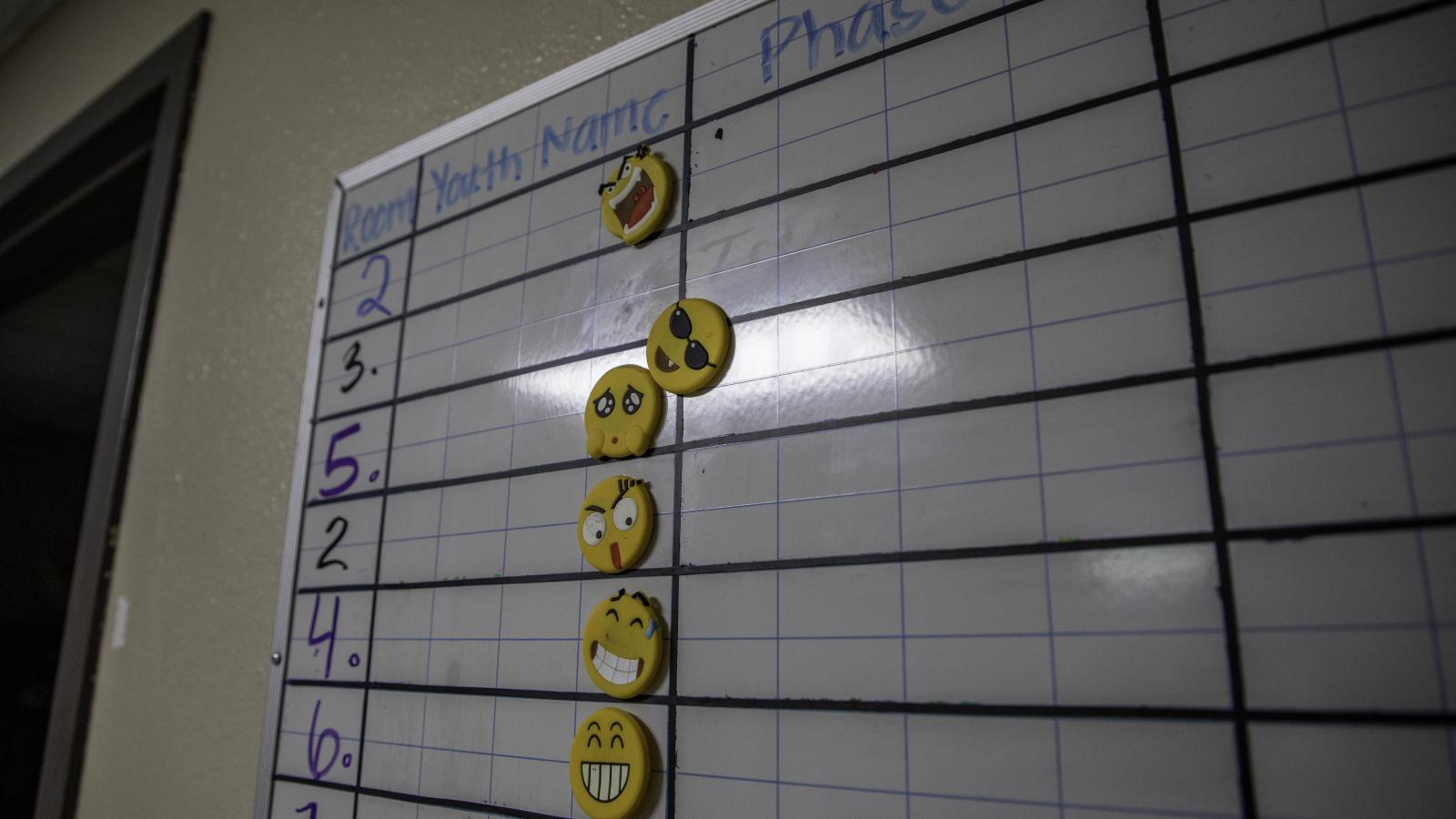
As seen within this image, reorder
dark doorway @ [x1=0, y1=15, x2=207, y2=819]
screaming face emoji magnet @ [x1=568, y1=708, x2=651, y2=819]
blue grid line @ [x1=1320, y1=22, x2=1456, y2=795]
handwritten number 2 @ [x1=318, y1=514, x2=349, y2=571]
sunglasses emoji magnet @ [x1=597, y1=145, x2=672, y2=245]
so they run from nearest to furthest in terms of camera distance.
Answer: blue grid line @ [x1=1320, y1=22, x2=1456, y2=795] < screaming face emoji magnet @ [x1=568, y1=708, x2=651, y2=819] < sunglasses emoji magnet @ [x1=597, y1=145, x2=672, y2=245] < handwritten number 2 @ [x1=318, y1=514, x2=349, y2=571] < dark doorway @ [x1=0, y1=15, x2=207, y2=819]

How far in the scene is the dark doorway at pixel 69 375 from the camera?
126 centimetres

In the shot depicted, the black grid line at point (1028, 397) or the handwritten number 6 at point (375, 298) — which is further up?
the handwritten number 6 at point (375, 298)

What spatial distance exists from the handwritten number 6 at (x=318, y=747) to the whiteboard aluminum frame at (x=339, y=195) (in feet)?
0.21

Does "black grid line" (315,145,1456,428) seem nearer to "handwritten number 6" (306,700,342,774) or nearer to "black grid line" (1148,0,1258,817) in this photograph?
"black grid line" (1148,0,1258,817)

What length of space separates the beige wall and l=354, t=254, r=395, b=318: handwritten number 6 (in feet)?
0.52

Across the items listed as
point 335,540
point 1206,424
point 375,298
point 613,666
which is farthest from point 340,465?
point 1206,424

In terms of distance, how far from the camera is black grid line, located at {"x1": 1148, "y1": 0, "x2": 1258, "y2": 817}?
0.44m

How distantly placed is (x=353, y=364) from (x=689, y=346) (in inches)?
19.1

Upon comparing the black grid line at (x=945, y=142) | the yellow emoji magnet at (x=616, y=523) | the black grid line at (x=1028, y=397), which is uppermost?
the black grid line at (x=945, y=142)

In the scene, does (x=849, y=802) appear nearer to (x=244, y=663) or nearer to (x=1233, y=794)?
(x=1233, y=794)

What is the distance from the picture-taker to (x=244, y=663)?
986 mm

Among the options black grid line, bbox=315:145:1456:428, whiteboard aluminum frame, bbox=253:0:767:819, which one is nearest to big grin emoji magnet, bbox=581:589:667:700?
black grid line, bbox=315:145:1456:428

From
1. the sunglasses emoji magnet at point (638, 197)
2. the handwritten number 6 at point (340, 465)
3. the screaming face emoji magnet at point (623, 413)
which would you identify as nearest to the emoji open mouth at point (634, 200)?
the sunglasses emoji magnet at point (638, 197)

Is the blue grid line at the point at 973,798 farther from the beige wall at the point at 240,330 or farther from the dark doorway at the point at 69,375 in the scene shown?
the dark doorway at the point at 69,375
